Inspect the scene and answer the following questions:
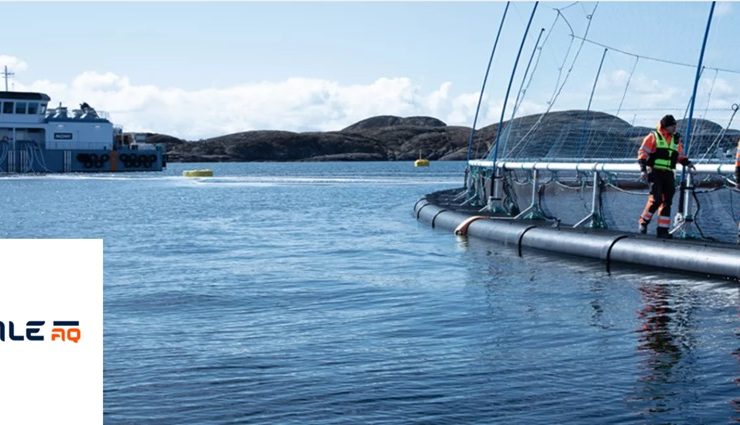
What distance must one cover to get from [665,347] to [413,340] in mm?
2442

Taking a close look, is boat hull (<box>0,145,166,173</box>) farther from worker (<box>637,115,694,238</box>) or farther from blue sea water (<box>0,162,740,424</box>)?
worker (<box>637,115,694,238</box>)

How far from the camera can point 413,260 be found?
65.3ft

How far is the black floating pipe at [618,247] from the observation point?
49.6ft

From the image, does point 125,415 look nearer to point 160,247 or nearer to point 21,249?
point 21,249

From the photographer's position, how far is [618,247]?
675 inches

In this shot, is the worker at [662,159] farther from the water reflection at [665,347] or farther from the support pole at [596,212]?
the support pole at [596,212]

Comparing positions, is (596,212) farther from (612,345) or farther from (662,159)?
(612,345)

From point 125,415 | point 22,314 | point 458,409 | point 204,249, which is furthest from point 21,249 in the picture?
point 204,249

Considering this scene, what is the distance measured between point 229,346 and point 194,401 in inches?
90.6

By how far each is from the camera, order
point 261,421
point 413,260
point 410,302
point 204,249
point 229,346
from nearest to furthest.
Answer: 1. point 261,421
2. point 229,346
3. point 410,302
4. point 413,260
5. point 204,249

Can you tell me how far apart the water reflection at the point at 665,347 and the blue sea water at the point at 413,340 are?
3 centimetres

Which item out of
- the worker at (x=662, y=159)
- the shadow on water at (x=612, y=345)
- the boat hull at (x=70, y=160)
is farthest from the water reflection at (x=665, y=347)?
the boat hull at (x=70, y=160)

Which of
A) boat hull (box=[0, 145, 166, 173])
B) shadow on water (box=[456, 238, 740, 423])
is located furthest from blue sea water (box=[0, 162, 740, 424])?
boat hull (box=[0, 145, 166, 173])

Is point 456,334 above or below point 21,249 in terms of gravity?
below
